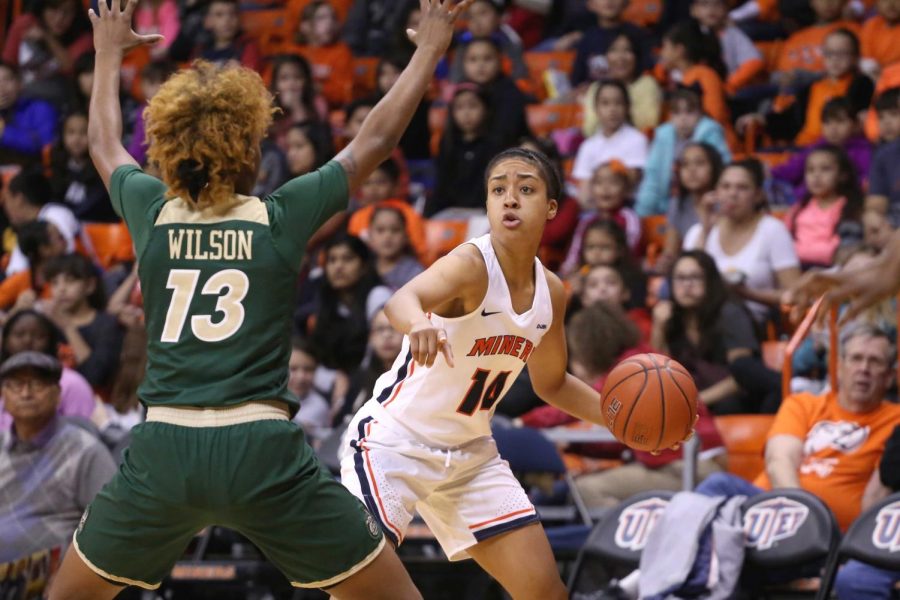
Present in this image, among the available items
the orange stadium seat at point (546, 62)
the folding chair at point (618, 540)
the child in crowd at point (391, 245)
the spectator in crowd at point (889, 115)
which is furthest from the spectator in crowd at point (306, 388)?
the orange stadium seat at point (546, 62)

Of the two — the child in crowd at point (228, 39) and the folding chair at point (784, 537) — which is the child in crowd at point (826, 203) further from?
the child in crowd at point (228, 39)

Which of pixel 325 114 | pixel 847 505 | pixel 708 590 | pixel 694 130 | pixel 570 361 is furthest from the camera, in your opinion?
pixel 325 114

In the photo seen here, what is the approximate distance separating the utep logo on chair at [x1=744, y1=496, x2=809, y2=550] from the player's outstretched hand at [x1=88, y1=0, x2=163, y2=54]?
3.60 m

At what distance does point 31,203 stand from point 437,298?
302 inches

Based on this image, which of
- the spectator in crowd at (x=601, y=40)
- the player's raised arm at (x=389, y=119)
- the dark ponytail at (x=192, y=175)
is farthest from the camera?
the spectator in crowd at (x=601, y=40)

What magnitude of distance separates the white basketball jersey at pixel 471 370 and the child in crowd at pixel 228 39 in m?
8.28

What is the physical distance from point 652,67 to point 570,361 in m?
4.49

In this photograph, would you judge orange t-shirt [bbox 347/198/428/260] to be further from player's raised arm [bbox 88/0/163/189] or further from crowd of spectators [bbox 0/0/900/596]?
player's raised arm [bbox 88/0/163/189]

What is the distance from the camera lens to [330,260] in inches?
387

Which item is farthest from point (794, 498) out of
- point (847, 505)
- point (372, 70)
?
point (372, 70)

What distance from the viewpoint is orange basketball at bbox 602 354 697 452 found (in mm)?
5430

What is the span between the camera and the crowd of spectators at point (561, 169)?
28.8ft

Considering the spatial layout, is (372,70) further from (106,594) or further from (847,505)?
(106,594)

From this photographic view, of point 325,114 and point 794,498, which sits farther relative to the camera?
point 325,114
